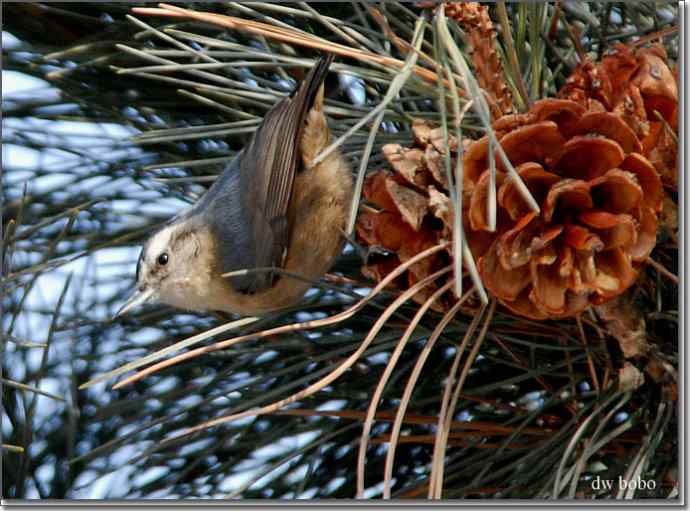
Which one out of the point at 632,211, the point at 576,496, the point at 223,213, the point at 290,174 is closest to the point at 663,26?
the point at 632,211

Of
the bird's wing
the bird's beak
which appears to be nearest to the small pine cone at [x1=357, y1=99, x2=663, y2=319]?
the bird's wing

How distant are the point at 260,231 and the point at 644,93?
783 mm

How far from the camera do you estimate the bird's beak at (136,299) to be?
4.23 feet

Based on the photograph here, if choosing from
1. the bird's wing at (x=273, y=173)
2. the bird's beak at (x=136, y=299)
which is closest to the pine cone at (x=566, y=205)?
the bird's wing at (x=273, y=173)

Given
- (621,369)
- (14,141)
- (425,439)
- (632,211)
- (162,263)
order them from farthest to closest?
(162,263), (14,141), (425,439), (621,369), (632,211)

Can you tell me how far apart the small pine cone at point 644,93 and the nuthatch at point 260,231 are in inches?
19.4

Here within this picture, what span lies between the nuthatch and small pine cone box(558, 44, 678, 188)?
1.62 ft

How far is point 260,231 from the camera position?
1524mm

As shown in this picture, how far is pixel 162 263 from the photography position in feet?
4.79

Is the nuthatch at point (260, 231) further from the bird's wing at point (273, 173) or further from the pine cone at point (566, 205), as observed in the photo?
the pine cone at point (566, 205)

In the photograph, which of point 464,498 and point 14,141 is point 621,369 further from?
point 14,141

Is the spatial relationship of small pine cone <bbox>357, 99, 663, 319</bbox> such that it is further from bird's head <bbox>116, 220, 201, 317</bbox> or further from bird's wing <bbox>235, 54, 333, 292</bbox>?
bird's head <bbox>116, 220, 201, 317</bbox>

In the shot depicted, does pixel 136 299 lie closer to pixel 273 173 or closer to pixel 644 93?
pixel 273 173

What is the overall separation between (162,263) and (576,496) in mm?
762
